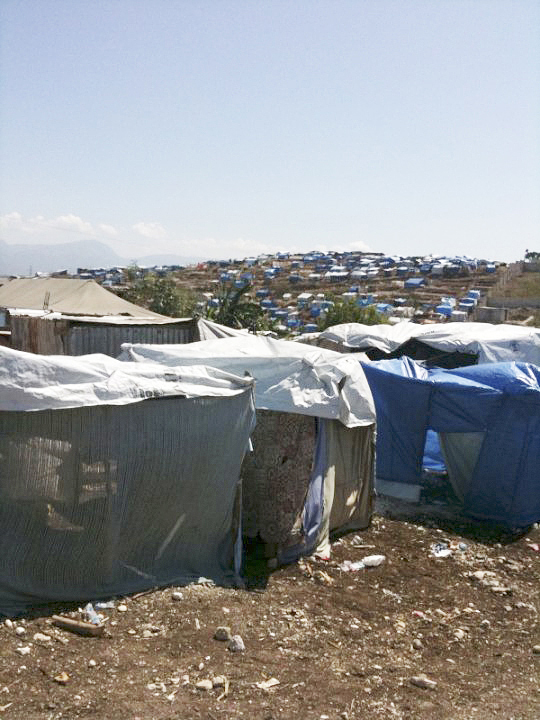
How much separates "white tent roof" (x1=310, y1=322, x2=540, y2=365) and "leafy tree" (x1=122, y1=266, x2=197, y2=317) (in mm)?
12311

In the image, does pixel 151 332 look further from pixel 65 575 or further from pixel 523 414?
pixel 65 575

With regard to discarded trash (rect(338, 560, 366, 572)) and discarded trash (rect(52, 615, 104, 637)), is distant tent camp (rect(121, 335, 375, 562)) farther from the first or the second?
discarded trash (rect(52, 615, 104, 637))

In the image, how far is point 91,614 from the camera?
477cm

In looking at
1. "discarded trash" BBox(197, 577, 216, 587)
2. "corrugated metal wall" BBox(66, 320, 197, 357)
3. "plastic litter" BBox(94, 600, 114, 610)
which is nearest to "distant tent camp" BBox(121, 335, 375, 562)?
"discarded trash" BBox(197, 577, 216, 587)

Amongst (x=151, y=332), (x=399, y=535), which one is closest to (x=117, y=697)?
(x=399, y=535)

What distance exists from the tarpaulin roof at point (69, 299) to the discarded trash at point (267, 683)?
35.5ft

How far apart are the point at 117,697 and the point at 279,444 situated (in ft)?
8.98

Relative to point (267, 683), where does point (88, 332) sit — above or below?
above

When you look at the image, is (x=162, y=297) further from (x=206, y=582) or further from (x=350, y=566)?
(x=206, y=582)

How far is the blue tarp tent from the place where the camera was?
8227 millimetres

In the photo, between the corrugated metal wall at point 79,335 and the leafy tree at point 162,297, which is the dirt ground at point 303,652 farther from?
the leafy tree at point 162,297

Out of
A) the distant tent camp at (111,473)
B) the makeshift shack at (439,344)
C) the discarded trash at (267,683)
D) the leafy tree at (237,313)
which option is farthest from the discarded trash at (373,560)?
the leafy tree at (237,313)

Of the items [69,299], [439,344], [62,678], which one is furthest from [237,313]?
[62,678]

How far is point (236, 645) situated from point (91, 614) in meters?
0.96
